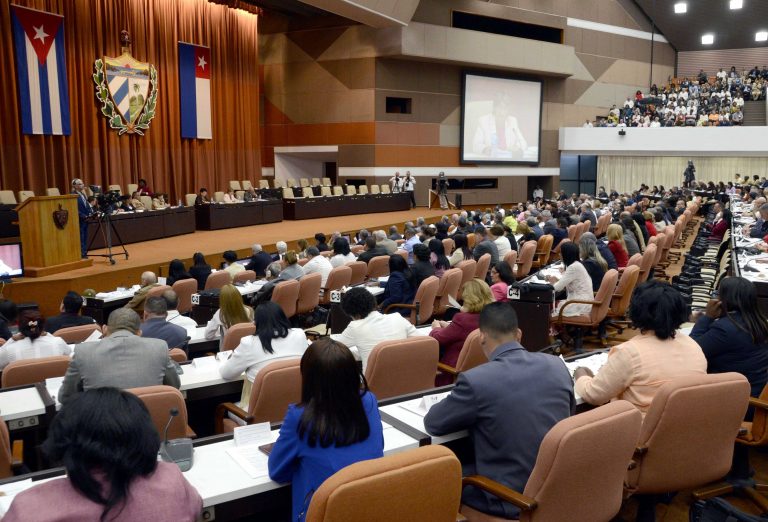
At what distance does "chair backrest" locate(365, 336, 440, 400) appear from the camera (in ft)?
12.3

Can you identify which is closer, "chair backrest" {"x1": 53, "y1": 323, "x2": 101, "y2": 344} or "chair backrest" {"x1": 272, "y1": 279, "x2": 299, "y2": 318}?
"chair backrest" {"x1": 53, "y1": 323, "x2": 101, "y2": 344}

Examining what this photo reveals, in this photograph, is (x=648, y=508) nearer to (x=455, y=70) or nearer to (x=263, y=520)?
(x=263, y=520)

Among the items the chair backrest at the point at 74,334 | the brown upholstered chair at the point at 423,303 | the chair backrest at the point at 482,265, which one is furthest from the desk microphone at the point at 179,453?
the chair backrest at the point at 482,265

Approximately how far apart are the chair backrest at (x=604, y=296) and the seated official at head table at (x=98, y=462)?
507cm

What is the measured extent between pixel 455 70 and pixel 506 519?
21.4 metres

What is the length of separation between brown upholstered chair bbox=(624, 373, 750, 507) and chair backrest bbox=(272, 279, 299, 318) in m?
4.51

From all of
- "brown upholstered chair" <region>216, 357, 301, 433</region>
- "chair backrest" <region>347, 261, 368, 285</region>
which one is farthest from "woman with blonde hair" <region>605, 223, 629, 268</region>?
"brown upholstered chair" <region>216, 357, 301, 433</region>

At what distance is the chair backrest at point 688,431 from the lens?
274cm

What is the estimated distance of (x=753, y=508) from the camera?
11.2 ft

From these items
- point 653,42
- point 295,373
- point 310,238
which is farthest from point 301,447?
point 653,42

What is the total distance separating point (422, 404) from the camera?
315 centimetres

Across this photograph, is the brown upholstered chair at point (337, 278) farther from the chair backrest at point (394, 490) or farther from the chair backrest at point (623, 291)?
the chair backrest at point (394, 490)

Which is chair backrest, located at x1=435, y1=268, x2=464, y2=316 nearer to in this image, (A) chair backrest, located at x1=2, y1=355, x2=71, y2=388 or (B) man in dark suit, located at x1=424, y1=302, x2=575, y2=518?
(A) chair backrest, located at x1=2, y1=355, x2=71, y2=388

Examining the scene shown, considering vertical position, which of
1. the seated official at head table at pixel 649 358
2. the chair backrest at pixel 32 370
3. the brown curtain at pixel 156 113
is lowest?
the chair backrest at pixel 32 370
